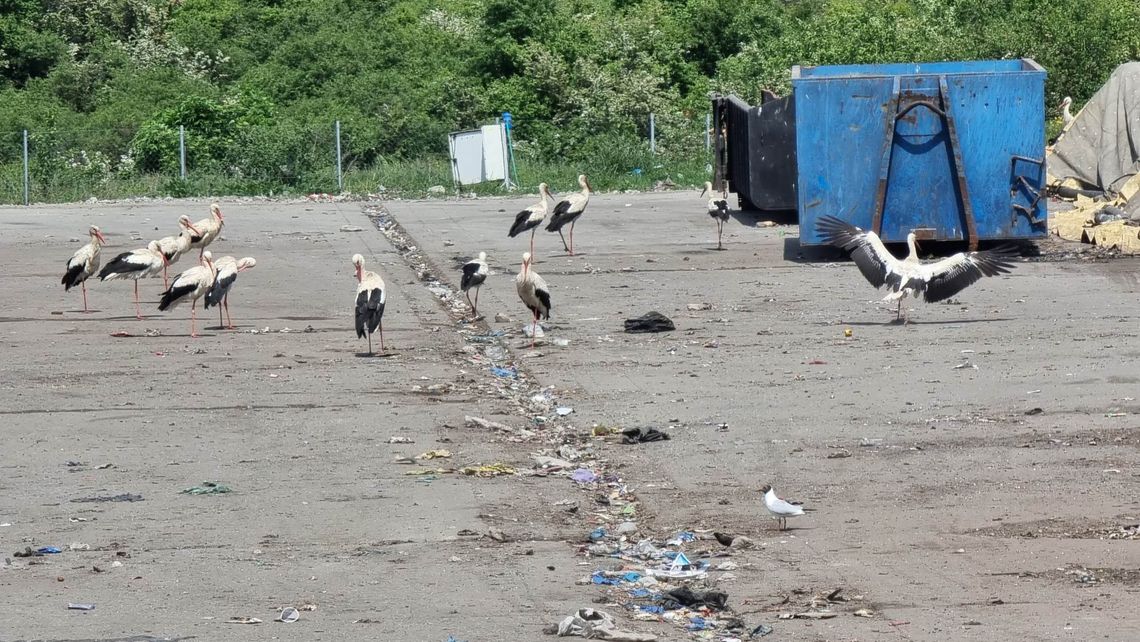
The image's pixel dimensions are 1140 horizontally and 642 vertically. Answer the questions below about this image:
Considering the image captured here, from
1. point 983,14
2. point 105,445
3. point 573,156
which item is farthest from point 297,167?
point 105,445

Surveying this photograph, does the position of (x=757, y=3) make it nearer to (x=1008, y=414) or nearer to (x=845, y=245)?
(x=845, y=245)

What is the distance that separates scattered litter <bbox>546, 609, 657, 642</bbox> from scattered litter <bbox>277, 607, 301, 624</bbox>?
1068mm

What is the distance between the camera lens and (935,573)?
282 inches

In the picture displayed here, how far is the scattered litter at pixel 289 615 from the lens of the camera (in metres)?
6.64

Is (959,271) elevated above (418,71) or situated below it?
below

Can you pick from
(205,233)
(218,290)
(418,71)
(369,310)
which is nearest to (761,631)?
(369,310)

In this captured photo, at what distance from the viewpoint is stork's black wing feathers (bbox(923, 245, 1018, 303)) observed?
14.4 metres

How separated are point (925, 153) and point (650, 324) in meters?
5.75

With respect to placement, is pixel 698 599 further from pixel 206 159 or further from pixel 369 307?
pixel 206 159

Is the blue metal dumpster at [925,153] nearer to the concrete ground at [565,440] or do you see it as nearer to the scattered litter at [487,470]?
the concrete ground at [565,440]

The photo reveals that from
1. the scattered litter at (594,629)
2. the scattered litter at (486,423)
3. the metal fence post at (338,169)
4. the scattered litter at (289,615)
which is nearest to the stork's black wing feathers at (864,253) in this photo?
the scattered litter at (486,423)

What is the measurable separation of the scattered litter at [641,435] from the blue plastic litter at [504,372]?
8.58 ft

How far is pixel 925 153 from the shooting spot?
18.7 metres

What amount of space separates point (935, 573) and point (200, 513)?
384 centimetres
